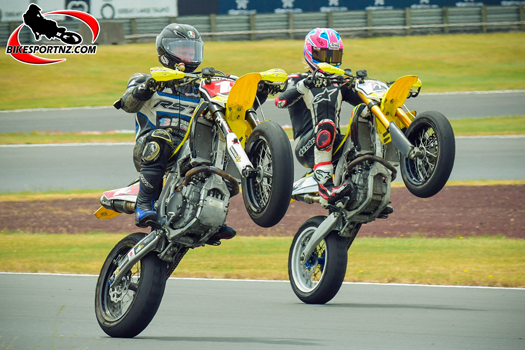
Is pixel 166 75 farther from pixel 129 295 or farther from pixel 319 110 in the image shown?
pixel 319 110

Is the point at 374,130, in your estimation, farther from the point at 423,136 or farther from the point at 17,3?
the point at 17,3

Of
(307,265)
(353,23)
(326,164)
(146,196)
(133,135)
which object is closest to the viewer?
(146,196)

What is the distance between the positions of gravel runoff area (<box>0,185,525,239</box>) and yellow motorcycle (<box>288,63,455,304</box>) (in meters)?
4.48

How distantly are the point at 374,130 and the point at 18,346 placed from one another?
12.1ft

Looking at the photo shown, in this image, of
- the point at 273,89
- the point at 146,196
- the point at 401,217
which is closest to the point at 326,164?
the point at 273,89

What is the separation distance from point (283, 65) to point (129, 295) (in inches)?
954

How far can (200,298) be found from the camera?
796cm

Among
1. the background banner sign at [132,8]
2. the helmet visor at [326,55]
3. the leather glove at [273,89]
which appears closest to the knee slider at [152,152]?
the leather glove at [273,89]

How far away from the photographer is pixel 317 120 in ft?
25.8

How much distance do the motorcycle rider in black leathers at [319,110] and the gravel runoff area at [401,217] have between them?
14.9ft

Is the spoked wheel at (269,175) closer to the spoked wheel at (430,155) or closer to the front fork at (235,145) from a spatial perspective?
the front fork at (235,145)

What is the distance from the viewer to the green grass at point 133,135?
20.1 m

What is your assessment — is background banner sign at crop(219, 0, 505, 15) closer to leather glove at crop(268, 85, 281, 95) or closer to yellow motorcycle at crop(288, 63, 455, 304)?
yellow motorcycle at crop(288, 63, 455, 304)

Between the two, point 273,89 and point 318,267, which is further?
point 318,267
